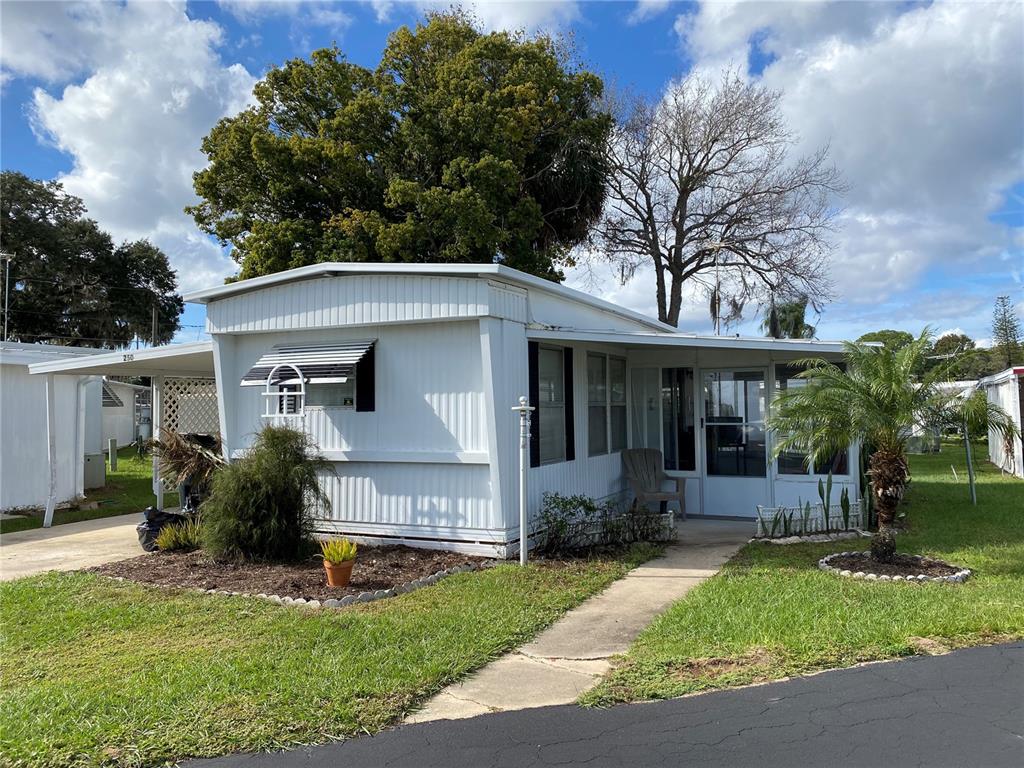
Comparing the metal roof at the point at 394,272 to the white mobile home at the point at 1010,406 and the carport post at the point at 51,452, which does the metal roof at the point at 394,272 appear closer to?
the carport post at the point at 51,452

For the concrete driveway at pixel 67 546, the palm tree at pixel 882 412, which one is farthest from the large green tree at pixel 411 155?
the palm tree at pixel 882 412

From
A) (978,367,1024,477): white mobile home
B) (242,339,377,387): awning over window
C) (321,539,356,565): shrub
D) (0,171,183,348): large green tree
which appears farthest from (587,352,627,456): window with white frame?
(0,171,183,348): large green tree

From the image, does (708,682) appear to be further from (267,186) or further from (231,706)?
(267,186)

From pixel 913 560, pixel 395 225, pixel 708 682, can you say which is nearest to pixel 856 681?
pixel 708 682

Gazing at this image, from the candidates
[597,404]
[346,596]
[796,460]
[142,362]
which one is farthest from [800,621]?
[142,362]

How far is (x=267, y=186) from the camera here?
61.7 ft

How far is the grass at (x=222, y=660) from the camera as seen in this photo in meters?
3.75

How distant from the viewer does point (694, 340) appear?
873cm

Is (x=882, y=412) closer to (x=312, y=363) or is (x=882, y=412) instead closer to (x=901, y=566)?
(x=901, y=566)

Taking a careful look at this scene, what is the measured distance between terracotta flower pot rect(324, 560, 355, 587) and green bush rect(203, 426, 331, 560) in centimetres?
122

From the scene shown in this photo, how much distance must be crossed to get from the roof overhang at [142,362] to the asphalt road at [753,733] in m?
7.29

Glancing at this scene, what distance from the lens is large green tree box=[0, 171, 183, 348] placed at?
3062cm

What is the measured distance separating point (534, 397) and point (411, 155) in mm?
11854

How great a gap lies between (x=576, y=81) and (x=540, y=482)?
14732 millimetres
